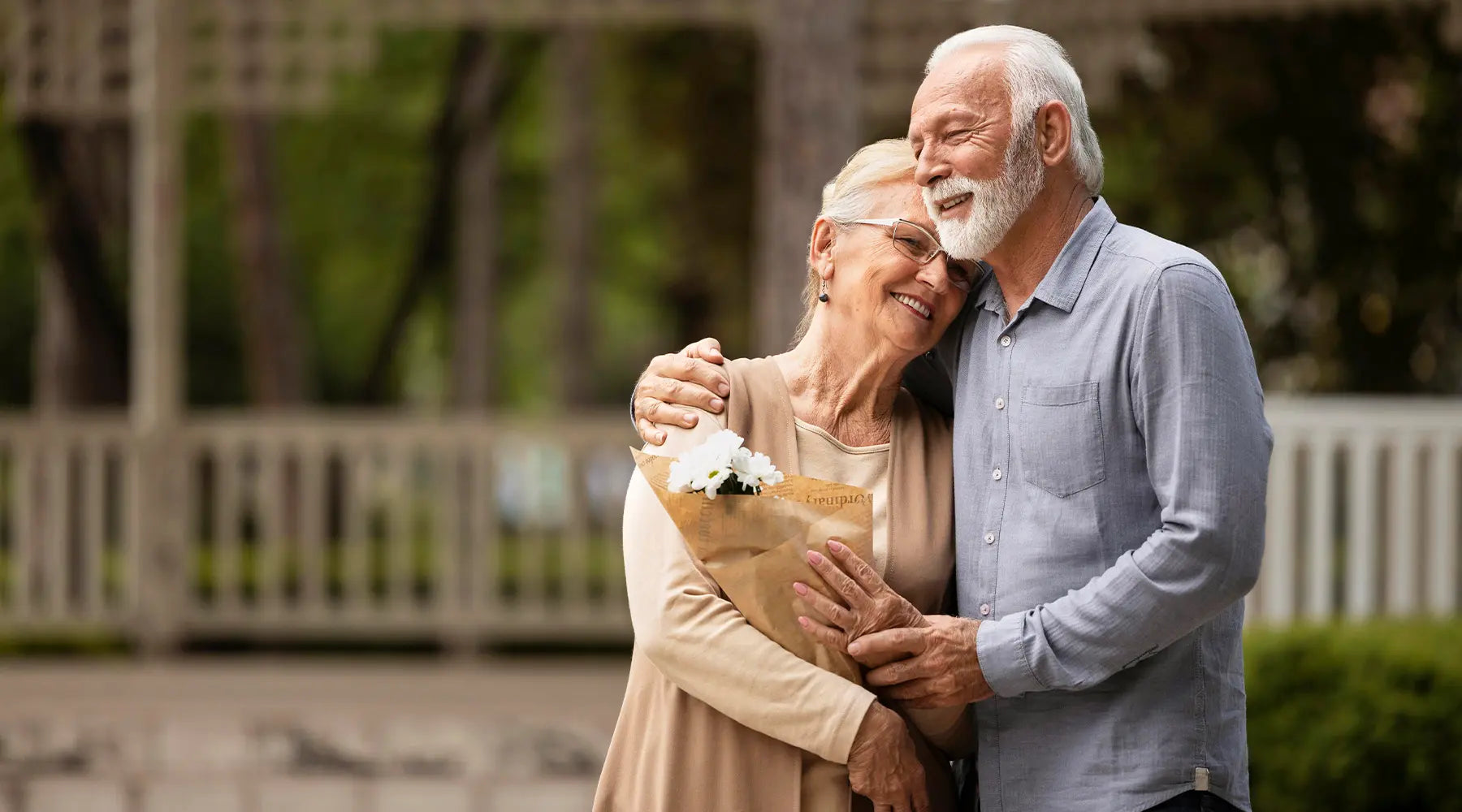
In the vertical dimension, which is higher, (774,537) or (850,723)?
(774,537)

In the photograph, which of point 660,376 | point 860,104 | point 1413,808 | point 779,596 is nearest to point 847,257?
point 660,376

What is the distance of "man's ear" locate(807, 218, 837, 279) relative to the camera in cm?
259

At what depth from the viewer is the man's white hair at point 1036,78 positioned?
7.74 ft

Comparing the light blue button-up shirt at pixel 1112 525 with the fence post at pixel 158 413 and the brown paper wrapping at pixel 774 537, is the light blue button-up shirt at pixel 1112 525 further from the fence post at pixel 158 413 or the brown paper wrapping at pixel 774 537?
the fence post at pixel 158 413

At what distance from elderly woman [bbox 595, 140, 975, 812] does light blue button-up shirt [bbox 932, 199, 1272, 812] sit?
11 centimetres

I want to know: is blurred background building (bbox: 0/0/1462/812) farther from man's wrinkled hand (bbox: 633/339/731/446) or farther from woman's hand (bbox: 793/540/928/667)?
man's wrinkled hand (bbox: 633/339/731/446)

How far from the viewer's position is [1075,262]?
2389 millimetres

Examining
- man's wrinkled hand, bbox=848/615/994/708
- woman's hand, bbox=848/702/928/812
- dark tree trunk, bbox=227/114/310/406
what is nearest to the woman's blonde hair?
man's wrinkled hand, bbox=848/615/994/708

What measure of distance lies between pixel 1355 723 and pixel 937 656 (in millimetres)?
3075

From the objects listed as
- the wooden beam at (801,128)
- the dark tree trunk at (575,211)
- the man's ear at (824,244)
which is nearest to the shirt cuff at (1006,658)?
the man's ear at (824,244)

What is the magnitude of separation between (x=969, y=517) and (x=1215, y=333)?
0.48 m

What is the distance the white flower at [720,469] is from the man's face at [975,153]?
441mm

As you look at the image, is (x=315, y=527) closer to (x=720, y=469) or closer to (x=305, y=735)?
(x=305, y=735)

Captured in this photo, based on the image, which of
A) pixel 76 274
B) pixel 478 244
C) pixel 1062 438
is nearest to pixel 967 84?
pixel 1062 438
